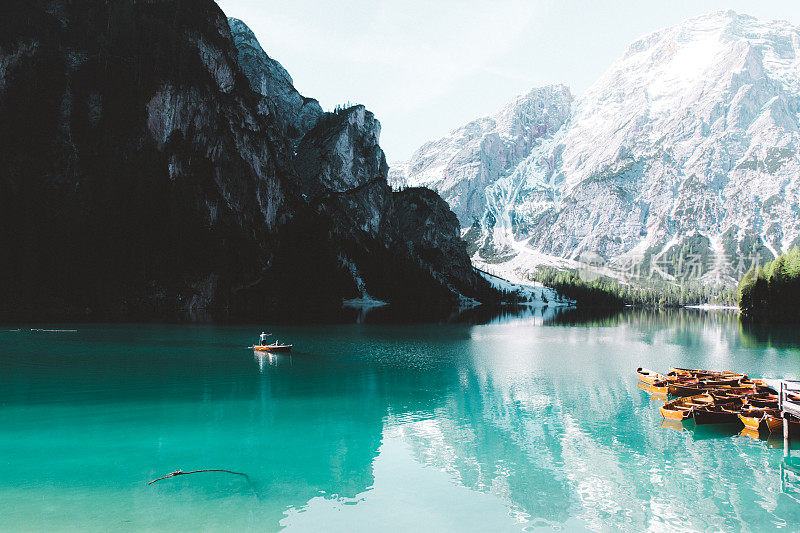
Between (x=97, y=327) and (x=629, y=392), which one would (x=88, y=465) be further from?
(x=97, y=327)

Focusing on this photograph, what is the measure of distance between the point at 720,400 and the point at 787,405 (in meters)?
6.70

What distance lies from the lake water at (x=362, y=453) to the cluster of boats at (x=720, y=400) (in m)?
1.33

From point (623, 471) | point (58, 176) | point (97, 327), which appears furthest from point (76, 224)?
point (623, 471)

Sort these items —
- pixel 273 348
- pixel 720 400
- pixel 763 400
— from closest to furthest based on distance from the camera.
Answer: pixel 763 400, pixel 720 400, pixel 273 348

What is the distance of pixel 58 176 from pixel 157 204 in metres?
25.2

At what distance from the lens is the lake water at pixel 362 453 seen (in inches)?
834

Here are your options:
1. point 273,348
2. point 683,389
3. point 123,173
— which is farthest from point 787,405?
point 123,173

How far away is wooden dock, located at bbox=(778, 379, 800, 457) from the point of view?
103 feet

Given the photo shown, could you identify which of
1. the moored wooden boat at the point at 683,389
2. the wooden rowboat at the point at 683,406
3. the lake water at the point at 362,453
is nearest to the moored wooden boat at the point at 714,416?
the wooden rowboat at the point at 683,406

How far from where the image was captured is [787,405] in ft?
106

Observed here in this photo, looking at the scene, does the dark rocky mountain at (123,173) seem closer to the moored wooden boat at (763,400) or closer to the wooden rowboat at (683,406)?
the wooden rowboat at (683,406)

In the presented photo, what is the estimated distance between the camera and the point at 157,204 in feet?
518

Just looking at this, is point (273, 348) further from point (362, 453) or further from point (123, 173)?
point (123, 173)

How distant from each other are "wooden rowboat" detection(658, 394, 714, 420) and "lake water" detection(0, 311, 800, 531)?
94 cm
